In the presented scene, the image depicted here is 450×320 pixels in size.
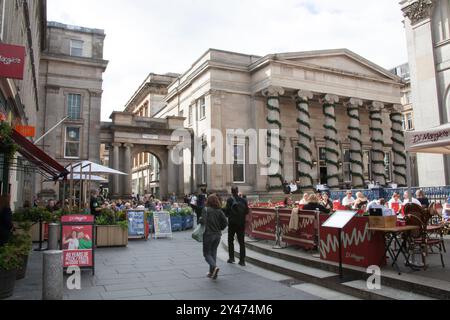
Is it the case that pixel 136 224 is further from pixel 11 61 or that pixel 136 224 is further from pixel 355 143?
pixel 355 143

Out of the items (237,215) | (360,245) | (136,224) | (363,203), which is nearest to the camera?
(360,245)

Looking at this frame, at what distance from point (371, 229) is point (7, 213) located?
288 inches

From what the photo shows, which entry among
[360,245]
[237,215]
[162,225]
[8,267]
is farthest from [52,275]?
[162,225]

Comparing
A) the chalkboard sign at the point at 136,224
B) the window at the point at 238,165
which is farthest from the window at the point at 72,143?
the chalkboard sign at the point at 136,224

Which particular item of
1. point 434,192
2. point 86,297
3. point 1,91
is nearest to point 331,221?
point 86,297

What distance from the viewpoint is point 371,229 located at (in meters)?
7.32

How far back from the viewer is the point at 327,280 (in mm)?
7480

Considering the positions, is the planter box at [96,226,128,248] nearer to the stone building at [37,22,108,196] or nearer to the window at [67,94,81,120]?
the stone building at [37,22,108,196]

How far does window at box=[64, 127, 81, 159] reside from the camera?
29672mm

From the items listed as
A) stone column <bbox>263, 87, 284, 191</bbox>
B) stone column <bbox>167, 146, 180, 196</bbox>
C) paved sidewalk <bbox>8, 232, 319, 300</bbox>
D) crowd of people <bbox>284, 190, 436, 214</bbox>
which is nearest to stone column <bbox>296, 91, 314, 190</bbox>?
stone column <bbox>263, 87, 284, 191</bbox>

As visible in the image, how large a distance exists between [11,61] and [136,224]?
8.58 m

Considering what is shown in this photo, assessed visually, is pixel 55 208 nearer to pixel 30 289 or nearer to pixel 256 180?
pixel 30 289

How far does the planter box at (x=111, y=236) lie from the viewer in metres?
13.4

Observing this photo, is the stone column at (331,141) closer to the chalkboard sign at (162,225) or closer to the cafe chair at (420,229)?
the chalkboard sign at (162,225)
